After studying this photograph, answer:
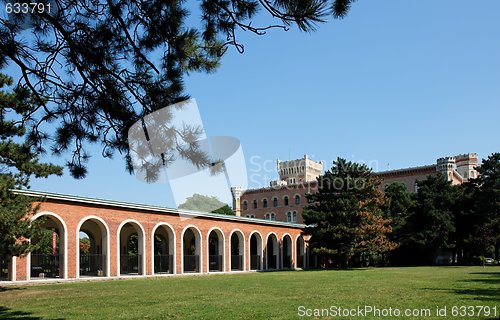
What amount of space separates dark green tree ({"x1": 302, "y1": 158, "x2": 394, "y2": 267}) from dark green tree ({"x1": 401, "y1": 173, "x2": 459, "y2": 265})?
550 cm

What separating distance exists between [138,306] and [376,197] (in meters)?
29.8

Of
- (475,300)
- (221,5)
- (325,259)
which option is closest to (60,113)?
(221,5)

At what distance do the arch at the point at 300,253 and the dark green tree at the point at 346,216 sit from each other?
160 inches

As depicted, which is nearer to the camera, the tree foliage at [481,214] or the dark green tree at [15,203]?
the dark green tree at [15,203]

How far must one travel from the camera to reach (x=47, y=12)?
A: 21.0 feet

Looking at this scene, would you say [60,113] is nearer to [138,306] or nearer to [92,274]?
[138,306]

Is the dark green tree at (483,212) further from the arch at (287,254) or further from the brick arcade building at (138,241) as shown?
the brick arcade building at (138,241)

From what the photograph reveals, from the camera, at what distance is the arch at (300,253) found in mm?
45344

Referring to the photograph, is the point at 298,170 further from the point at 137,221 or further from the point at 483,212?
the point at 137,221

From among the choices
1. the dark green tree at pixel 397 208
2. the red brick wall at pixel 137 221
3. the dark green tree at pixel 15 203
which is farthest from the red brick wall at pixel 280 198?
the dark green tree at pixel 15 203

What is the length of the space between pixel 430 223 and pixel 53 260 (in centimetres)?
3050

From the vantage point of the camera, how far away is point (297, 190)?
67.1 m

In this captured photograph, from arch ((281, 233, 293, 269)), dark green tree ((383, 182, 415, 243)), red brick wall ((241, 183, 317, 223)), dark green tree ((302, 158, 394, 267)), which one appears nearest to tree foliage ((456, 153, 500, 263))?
dark green tree ((383, 182, 415, 243))

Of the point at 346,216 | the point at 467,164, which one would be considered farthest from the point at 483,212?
the point at 467,164
